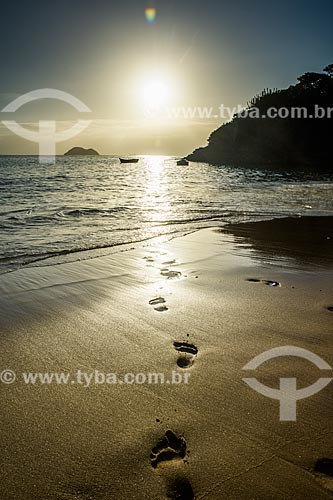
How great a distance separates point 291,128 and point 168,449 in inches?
3472

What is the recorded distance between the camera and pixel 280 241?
28.7ft

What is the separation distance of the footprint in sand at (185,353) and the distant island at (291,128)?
7475cm

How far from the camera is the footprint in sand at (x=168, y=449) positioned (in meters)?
2.15

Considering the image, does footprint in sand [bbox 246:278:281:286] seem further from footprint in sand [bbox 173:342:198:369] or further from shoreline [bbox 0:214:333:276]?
shoreline [bbox 0:214:333:276]

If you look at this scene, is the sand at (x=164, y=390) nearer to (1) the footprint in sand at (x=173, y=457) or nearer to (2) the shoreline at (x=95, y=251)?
(1) the footprint in sand at (x=173, y=457)

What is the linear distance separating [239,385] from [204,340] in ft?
2.58

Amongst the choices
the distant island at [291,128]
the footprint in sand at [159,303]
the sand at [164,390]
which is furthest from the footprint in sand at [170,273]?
the distant island at [291,128]

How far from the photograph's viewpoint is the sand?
2.03m

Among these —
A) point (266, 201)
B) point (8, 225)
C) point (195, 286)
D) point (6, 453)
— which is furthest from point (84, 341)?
point (266, 201)

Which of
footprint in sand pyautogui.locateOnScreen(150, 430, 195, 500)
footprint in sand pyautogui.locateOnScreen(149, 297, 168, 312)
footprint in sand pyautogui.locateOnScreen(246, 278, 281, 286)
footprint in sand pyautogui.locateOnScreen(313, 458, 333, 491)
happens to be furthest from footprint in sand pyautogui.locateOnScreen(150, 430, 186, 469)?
footprint in sand pyautogui.locateOnScreen(246, 278, 281, 286)

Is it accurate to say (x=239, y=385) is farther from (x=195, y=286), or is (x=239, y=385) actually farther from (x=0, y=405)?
(x=195, y=286)

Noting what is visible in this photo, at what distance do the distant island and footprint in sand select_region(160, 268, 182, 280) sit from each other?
72.2 metres

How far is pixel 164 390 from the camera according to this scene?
2.82 meters

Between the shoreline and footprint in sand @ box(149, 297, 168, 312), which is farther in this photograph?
the shoreline
